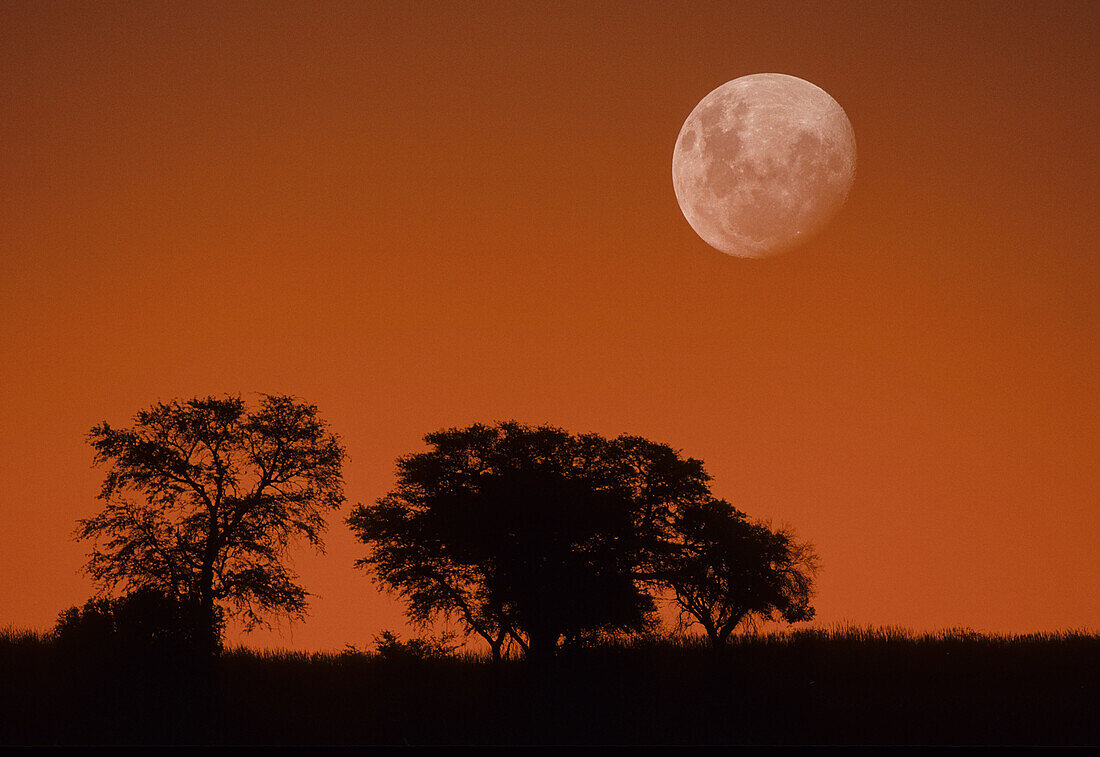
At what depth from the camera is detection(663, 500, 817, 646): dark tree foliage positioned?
5497 centimetres

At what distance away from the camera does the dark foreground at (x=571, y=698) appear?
1593 inches

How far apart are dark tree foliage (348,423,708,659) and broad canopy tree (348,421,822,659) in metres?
0.05

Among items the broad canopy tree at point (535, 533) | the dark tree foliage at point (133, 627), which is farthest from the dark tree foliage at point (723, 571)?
the dark tree foliage at point (133, 627)

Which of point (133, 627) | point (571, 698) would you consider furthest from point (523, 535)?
point (133, 627)

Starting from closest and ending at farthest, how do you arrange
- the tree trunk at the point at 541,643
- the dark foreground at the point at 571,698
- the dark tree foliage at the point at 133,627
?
the dark foreground at the point at 571,698 → the dark tree foliage at the point at 133,627 → the tree trunk at the point at 541,643

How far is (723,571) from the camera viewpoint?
55781mm

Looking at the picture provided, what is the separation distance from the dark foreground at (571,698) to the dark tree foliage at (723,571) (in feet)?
12.3

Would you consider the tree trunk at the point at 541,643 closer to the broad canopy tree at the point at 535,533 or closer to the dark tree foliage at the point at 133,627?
the broad canopy tree at the point at 535,533

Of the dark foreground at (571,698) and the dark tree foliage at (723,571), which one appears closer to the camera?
the dark foreground at (571,698)

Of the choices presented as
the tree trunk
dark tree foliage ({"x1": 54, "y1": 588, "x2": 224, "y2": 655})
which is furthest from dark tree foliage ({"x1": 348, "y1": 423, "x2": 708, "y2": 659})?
dark tree foliage ({"x1": 54, "y1": 588, "x2": 224, "y2": 655})

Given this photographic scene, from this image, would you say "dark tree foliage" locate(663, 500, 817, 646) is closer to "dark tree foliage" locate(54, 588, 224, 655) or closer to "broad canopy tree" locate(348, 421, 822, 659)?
"broad canopy tree" locate(348, 421, 822, 659)

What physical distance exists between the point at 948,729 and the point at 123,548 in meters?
32.1

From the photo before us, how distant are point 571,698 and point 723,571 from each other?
12.8 m

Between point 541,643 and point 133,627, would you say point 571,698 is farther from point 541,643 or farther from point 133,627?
point 133,627
